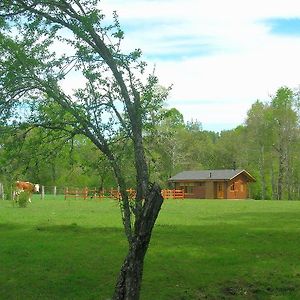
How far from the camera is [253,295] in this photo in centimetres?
1026

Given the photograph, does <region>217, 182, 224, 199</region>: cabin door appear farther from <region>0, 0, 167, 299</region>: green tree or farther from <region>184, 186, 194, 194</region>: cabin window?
<region>0, 0, 167, 299</region>: green tree

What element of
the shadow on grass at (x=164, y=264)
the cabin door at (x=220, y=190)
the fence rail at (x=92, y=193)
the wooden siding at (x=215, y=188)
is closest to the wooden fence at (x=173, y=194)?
the fence rail at (x=92, y=193)

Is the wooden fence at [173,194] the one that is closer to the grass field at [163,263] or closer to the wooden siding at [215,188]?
the wooden siding at [215,188]

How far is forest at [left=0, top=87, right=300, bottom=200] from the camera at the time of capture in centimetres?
976

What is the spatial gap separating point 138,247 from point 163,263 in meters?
5.16

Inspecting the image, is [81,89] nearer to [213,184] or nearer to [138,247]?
[138,247]

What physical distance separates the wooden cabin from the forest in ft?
10.7

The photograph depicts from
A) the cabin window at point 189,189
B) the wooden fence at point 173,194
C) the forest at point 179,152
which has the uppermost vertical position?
the forest at point 179,152

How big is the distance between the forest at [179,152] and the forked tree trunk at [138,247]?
128 cm

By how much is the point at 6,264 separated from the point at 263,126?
61.1 meters

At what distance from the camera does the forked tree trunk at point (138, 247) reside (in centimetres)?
793

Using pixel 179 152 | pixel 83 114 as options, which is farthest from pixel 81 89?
pixel 179 152

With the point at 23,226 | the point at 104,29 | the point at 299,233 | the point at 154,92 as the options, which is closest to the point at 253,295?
the point at 154,92

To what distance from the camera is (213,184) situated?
218 ft
